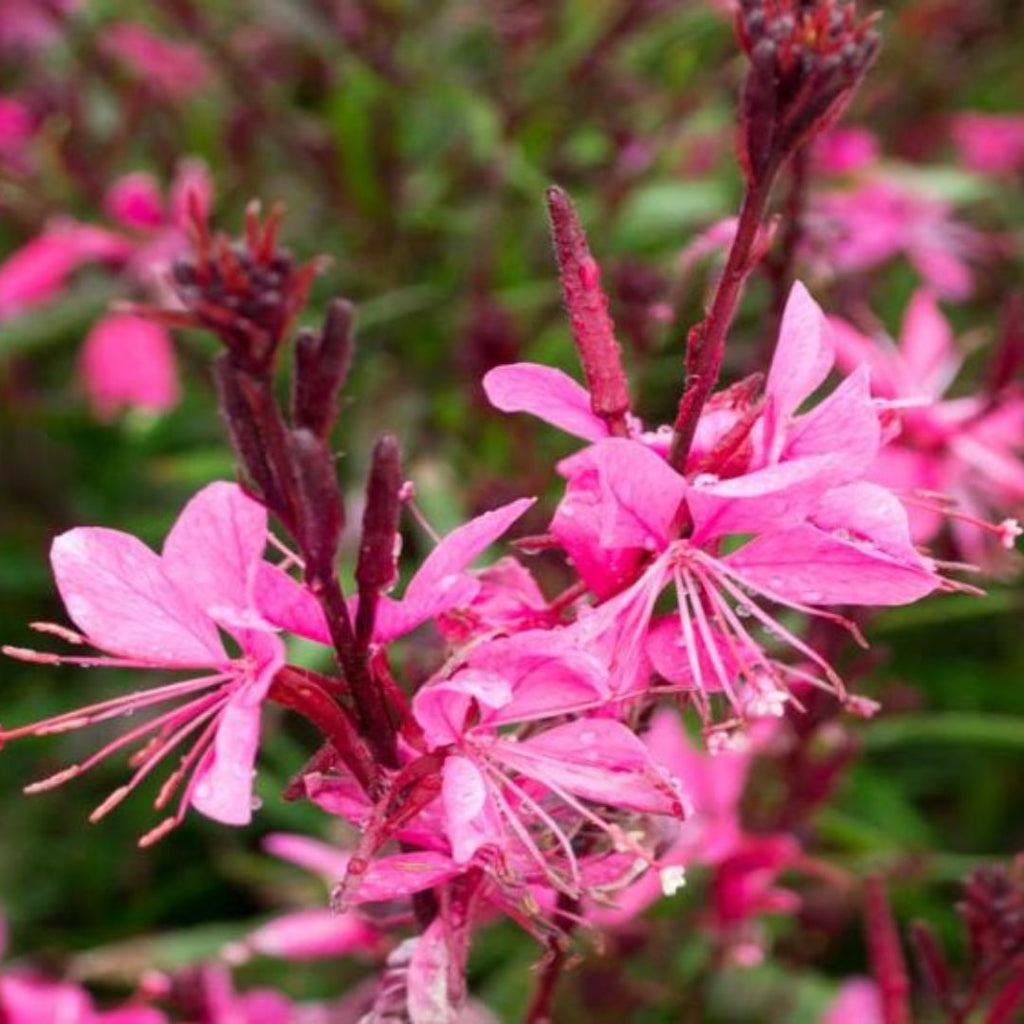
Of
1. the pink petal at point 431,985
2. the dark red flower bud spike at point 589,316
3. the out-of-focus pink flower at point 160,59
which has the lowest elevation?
the pink petal at point 431,985

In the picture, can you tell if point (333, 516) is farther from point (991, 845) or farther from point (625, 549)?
point (991, 845)

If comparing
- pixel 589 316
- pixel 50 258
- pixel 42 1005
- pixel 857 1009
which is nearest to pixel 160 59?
pixel 50 258

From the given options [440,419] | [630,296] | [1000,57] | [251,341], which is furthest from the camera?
[1000,57]

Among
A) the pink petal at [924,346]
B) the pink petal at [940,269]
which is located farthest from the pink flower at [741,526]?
the pink petal at [940,269]

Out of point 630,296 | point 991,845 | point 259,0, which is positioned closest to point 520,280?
point 259,0

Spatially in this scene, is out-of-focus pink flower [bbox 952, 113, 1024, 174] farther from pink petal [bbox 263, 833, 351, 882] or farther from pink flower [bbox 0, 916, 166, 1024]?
pink flower [bbox 0, 916, 166, 1024]

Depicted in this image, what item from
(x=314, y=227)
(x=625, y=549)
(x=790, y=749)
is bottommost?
(x=790, y=749)

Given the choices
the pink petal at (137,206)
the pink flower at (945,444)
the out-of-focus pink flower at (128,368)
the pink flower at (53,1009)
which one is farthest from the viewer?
the out-of-focus pink flower at (128,368)

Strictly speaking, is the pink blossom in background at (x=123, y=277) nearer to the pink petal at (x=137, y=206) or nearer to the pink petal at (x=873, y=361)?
the pink petal at (x=137, y=206)
